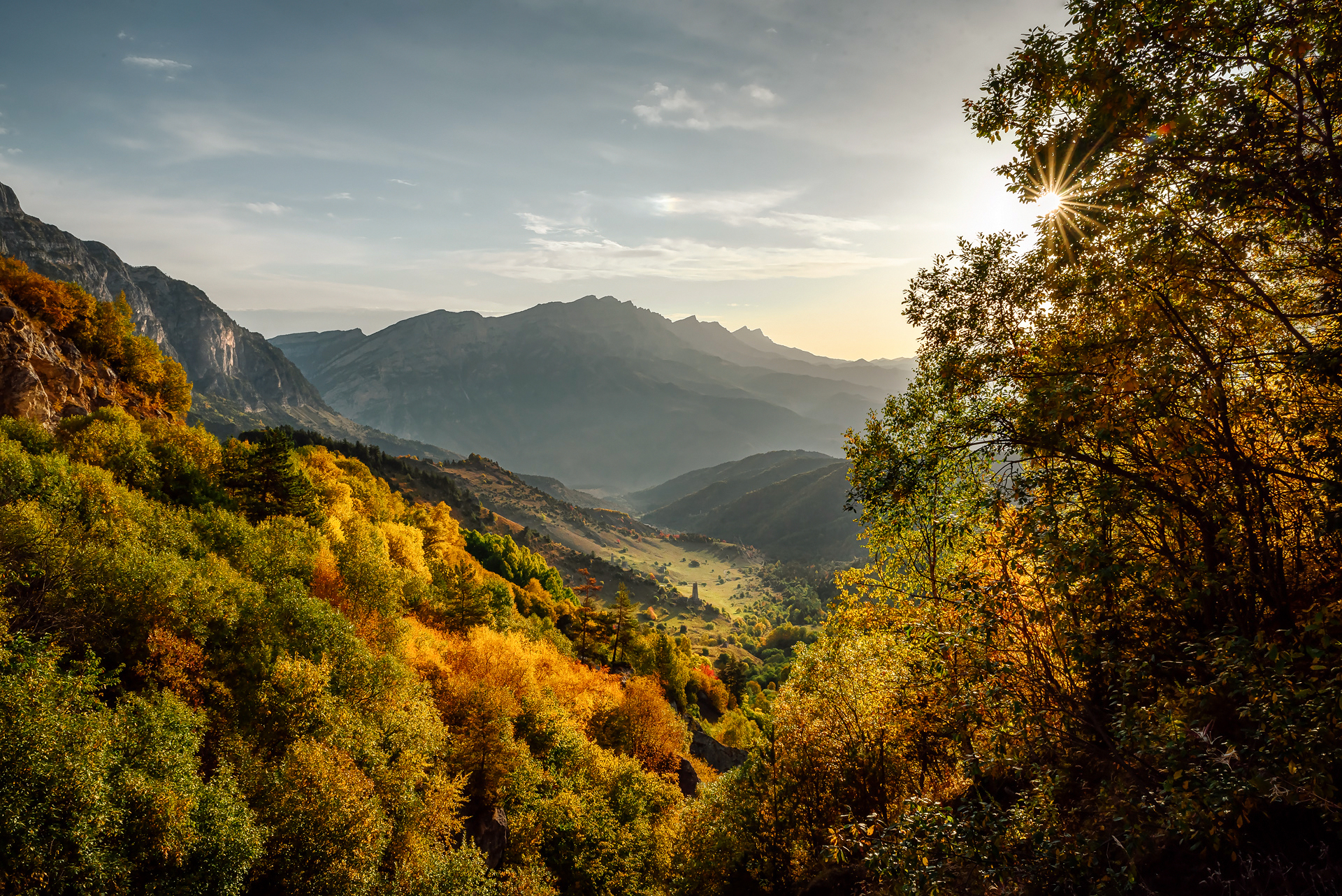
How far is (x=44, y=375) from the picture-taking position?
173ft

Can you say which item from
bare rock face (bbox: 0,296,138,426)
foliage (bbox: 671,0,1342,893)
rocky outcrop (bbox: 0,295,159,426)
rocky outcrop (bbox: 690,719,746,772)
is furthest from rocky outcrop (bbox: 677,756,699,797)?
bare rock face (bbox: 0,296,138,426)

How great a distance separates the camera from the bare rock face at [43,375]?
46750 mm

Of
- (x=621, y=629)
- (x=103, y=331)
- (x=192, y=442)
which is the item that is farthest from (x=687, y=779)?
(x=103, y=331)

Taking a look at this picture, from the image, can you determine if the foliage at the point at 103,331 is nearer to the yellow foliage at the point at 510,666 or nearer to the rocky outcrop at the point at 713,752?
the yellow foliage at the point at 510,666

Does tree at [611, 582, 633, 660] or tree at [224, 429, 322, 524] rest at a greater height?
tree at [224, 429, 322, 524]

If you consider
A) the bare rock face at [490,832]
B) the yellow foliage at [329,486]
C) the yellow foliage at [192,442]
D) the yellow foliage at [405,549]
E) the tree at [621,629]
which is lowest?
the tree at [621,629]

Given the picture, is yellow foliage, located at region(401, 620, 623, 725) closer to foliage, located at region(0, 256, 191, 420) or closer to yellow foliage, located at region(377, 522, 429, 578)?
yellow foliage, located at region(377, 522, 429, 578)

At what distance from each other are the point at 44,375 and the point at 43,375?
4 centimetres

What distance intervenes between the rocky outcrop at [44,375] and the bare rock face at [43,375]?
4 cm

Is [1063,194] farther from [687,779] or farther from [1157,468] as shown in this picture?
[687,779]

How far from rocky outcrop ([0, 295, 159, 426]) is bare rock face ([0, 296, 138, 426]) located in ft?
0.12

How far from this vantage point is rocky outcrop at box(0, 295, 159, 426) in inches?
1842

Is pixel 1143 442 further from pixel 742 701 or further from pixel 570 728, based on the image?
pixel 742 701

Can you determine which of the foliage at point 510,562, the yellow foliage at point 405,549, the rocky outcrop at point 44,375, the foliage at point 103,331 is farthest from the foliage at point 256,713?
the foliage at point 510,562
